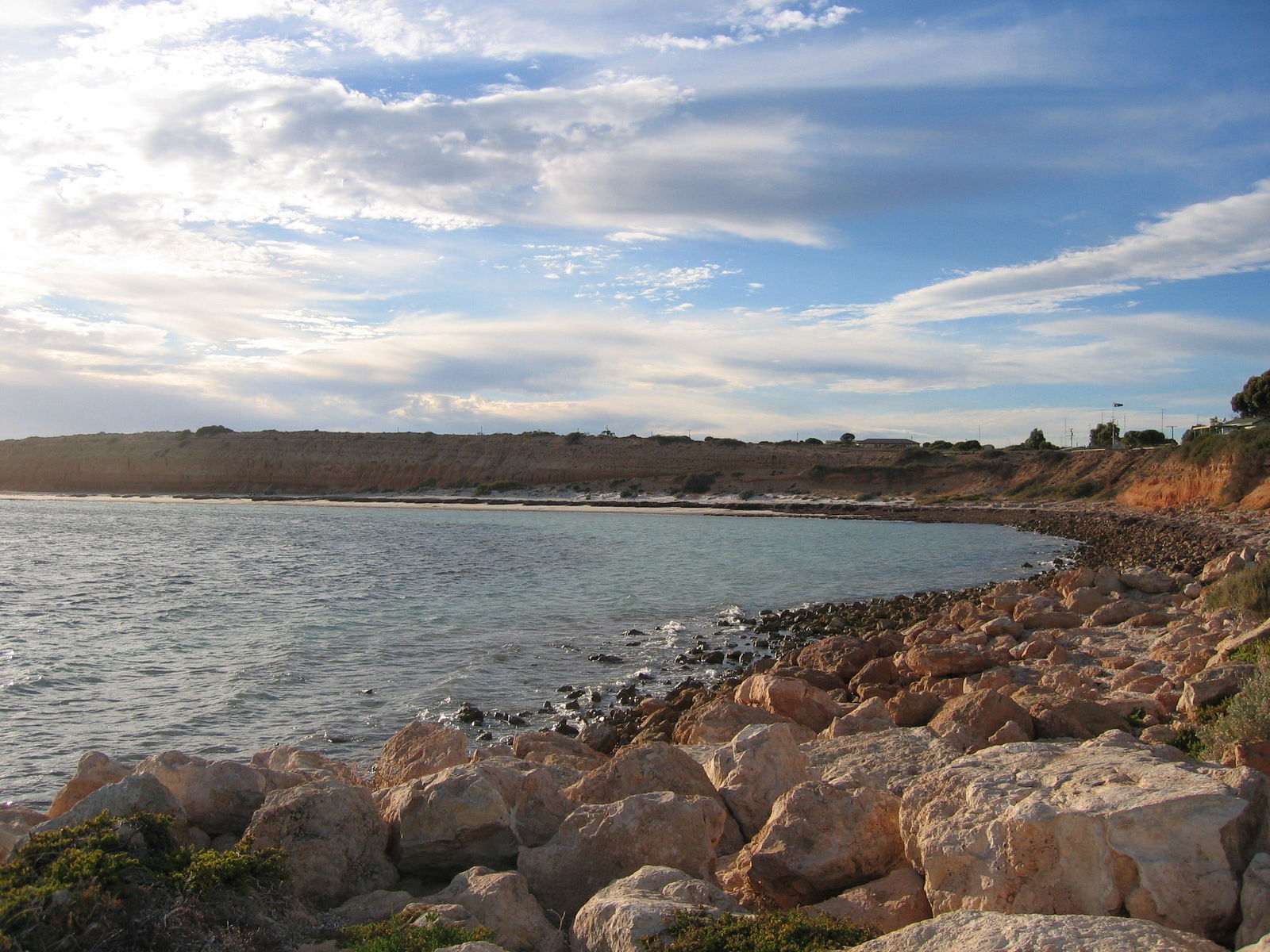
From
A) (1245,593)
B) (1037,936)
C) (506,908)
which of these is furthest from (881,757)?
(1245,593)

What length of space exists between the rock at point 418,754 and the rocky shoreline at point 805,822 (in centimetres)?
2

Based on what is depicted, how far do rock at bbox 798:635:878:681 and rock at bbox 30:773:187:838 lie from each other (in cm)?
838

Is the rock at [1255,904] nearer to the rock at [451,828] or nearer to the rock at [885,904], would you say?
the rock at [885,904]

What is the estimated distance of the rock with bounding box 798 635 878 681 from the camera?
1183 centimetres

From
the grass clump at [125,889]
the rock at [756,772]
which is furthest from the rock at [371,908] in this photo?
the rock at [756,772]

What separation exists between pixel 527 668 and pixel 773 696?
Result: 580cm

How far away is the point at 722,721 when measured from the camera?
28.9ft

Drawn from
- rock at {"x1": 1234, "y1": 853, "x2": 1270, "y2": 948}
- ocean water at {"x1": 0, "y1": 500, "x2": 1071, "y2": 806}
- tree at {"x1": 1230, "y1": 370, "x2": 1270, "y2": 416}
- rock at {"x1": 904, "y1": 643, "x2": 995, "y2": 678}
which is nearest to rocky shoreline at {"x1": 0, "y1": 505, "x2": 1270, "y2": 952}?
rock at {"x1": 1234, "y1": 853, "x2": 1270, "y2": 948}

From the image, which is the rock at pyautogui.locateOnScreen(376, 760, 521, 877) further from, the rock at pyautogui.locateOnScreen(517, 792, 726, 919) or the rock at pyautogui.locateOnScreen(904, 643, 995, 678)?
the rock at pyautogui.locateOnScreen(904, 643, 995, 678)

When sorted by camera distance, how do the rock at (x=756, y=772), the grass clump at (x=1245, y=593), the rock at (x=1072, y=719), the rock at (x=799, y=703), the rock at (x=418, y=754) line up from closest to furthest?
the rock at (x=756, y=772) → the rock at (x=1072, y=719) → the rock at (x=418, y=754) → the rock at (x=799, y=703) → the grass clump at (x=1245, y=593)

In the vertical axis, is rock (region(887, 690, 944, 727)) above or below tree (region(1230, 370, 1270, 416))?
below

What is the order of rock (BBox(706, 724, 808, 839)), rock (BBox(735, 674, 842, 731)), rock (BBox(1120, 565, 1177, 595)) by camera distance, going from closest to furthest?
rock (BBox(706, 724, 808, 839)) → rock (BBox(735, 674, 842, 731)) → rock (BBox(1120, 565, 1177, 595))

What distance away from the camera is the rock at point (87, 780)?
20.3ft

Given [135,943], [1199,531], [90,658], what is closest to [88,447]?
[90,658]
